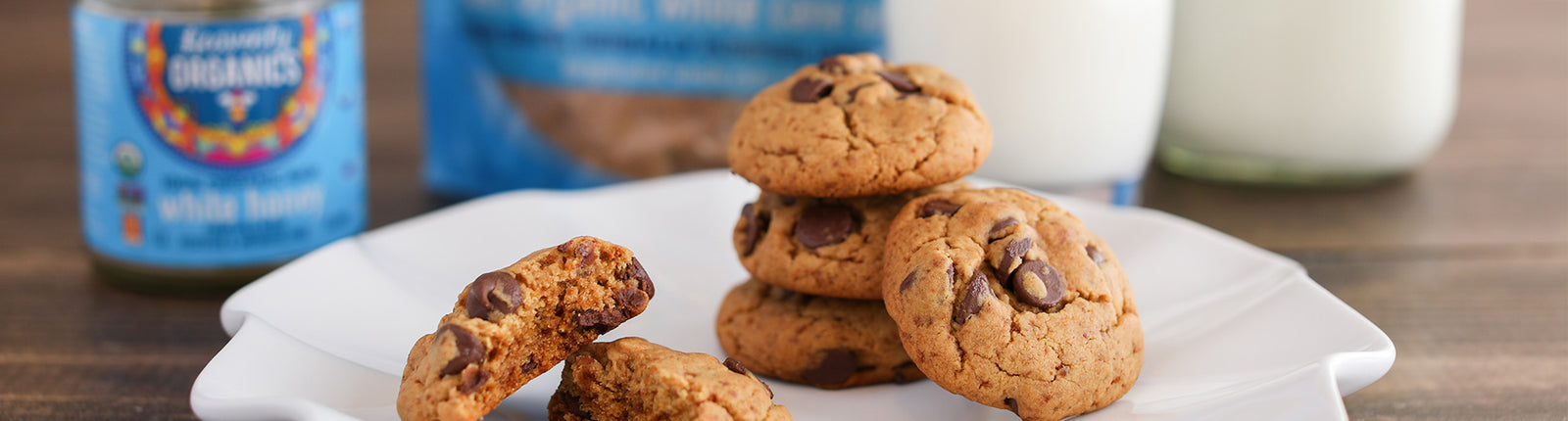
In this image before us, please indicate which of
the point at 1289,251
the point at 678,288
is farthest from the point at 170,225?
the point at 1289,251

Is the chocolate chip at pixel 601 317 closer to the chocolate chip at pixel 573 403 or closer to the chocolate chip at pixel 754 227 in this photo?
the chocolate chip at pixel 573 403

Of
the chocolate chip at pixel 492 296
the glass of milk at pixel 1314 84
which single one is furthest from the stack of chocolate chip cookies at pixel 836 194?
the glass of milk at pixel 1314 84

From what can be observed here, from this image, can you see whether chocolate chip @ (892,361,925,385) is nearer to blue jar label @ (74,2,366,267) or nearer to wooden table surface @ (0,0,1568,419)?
wooden table surface @ (0,0,1568,419)

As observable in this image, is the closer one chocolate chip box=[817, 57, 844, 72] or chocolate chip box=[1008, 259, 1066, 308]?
chocolate chip box=[1008, 259, 1066, 308]

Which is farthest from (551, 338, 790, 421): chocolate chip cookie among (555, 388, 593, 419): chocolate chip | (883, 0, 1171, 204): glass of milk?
(883, 0, 1171, 204): glass of milk

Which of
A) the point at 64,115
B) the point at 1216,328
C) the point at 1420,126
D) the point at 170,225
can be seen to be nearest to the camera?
the point at 1216,328

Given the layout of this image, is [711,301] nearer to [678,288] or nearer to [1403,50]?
[678,288]
